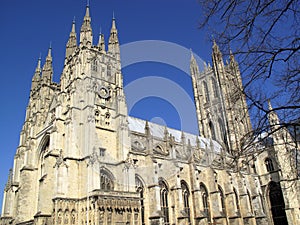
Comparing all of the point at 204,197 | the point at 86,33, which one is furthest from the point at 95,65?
the point at 204,197

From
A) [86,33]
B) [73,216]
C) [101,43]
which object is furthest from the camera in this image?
[101,43]

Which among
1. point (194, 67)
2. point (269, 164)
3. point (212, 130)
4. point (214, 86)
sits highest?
point (194, 67)

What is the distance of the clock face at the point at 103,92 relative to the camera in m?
31.4

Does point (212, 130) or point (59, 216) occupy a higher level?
point (212, 130)

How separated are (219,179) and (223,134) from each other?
1613 centimetres

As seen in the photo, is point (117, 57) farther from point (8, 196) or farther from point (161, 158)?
point (8, 196)

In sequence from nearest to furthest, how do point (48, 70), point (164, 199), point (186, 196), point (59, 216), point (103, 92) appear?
point (59, 216) → point (164, 199) → point (103, 92) → point (186, 196) → point (48, 70)

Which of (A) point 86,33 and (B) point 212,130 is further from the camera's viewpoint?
(B) point 212,130

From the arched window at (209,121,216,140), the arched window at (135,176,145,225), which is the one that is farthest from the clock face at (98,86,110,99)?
the arched window at (209,121,216,140)

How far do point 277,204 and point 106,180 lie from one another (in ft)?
95.2

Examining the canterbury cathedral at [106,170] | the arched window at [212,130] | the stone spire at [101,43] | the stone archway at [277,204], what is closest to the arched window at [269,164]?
the canterbury cathedral at [106,170]

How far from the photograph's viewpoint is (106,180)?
2739 cm

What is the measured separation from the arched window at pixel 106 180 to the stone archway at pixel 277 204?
28007mm

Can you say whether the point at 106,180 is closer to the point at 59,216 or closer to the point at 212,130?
the point at 59,216
